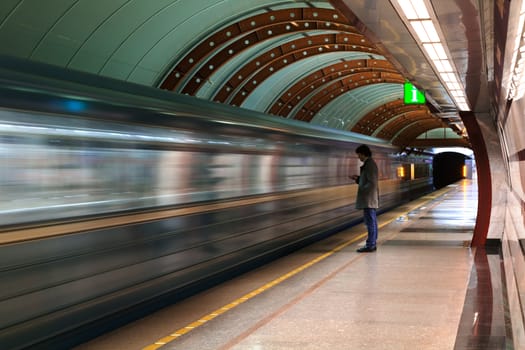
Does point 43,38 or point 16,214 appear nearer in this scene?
point 16,214

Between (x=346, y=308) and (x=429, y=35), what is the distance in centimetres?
298

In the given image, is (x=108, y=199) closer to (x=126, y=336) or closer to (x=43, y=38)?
(x=126, y=336)

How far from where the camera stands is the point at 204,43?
23781 mm

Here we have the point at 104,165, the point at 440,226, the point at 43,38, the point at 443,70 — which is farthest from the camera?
the point at 43,38

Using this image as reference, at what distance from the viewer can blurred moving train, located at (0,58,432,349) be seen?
557cm

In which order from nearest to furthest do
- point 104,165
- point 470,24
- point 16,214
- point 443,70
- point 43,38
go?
1. point 16,214
2. point 470,24
3. point 104,165
4. point 443,70
5. point 43,38

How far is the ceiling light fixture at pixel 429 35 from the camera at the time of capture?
5.54 m

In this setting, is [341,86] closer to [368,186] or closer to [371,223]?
[371,223]

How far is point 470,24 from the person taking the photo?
5.83m

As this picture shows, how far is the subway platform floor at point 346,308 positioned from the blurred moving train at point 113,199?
41 cm

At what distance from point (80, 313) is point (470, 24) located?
161 inches

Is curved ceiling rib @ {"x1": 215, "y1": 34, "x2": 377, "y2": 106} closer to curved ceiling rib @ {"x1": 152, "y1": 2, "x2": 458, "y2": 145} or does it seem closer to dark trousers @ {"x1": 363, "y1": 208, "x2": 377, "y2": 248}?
curved ceiling rib @ {"x1": 152, "y1": 2, "x2": 458, "y2": 145}

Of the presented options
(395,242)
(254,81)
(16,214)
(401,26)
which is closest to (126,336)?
(16,214)

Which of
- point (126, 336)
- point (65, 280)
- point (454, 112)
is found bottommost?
point (126, 336)
